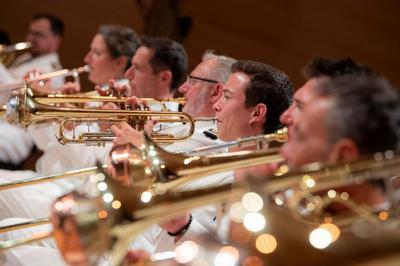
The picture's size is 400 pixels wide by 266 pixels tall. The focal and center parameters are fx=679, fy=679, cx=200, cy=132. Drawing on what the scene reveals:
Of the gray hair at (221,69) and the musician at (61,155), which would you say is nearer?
the musician at (61,155)

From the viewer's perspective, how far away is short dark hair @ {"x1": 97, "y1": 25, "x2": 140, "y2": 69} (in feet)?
15.5

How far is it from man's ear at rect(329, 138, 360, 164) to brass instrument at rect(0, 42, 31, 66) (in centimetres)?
422

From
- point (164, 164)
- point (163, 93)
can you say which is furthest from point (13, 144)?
point (164, 164)

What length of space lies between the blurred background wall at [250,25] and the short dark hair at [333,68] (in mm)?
3433

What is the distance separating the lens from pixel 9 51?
18.4ft

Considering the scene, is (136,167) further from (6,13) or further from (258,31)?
(6,13)

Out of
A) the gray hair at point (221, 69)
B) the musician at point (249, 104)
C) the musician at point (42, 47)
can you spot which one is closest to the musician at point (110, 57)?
the musician at point (42, 47)

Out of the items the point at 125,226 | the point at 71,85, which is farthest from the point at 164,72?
the point at 125,226

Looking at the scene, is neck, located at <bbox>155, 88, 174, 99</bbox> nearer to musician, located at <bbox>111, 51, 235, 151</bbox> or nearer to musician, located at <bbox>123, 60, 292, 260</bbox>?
musician, located at <bbox>111, 51, 235, 151</bbox>

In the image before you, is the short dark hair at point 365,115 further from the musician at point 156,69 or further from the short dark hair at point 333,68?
the musician at point 156,69

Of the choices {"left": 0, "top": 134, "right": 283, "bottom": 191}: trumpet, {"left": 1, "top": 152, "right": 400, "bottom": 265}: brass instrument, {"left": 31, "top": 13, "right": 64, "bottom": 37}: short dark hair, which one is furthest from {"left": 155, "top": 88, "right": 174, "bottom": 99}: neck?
{"left": 1, "top": 152, "right": 400, "bottom": 265}: brass instrument

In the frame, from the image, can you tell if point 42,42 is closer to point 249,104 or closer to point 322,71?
point 249,104

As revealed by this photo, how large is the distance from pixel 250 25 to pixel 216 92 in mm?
2343

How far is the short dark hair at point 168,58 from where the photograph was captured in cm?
435
